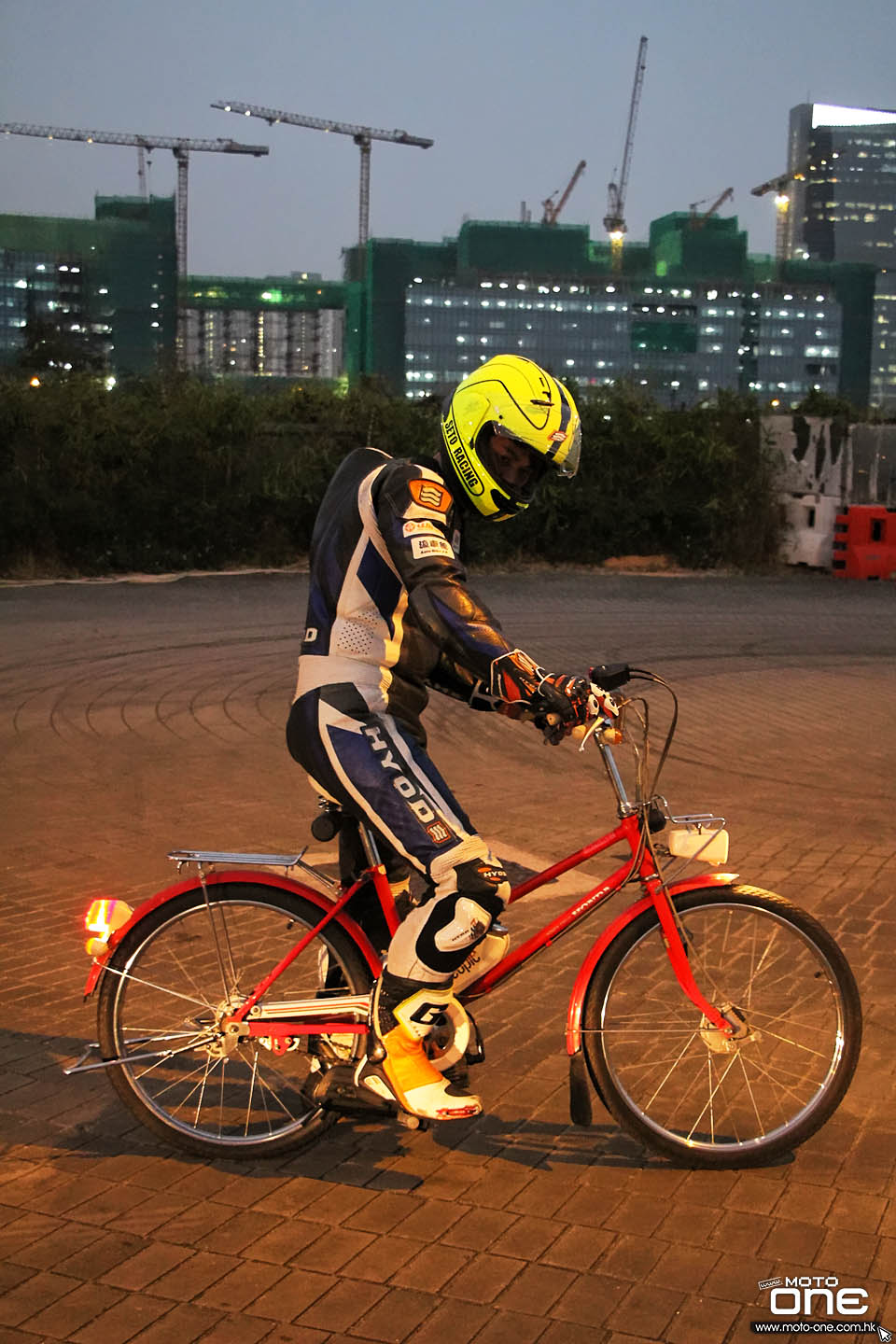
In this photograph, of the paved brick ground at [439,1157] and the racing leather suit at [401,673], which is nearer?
the paved brick ground at [439,1157]

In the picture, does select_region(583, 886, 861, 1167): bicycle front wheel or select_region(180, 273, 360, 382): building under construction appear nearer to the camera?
select_region(583, 886, 861, 1167): bicycle front wheel

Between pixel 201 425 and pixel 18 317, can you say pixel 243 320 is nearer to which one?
pixel 18 317

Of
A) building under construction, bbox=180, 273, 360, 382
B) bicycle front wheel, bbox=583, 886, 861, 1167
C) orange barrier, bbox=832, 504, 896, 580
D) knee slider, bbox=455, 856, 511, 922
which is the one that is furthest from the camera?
building under construction, bbox=180, 273, 360, 382

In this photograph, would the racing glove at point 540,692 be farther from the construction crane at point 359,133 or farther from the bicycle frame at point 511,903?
the construction crane at point 359,133

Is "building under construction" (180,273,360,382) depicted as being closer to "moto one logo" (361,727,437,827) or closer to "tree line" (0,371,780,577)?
"tree line" (0,371,780,577)

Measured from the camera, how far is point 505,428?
4059 millimetres

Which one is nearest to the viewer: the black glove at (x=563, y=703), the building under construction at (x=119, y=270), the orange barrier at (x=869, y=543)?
the black glove at (x=563, y=703)

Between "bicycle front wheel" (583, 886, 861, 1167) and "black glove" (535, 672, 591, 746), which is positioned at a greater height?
"black glove" (535, 672, 591, 746)

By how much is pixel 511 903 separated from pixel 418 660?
699mm

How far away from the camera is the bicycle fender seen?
4.15 m

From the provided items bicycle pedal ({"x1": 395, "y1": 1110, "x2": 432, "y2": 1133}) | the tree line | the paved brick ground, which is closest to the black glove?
bicycle pedal ({"x1": 395, "y1": 1110, "x2": 432, "y2": 1133})

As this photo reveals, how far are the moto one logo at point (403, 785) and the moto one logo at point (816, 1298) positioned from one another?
1.39 metres

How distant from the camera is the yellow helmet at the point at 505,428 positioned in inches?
160

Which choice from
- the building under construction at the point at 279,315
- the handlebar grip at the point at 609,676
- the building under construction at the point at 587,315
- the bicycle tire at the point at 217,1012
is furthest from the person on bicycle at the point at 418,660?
the building under construction at the point at 587,315
